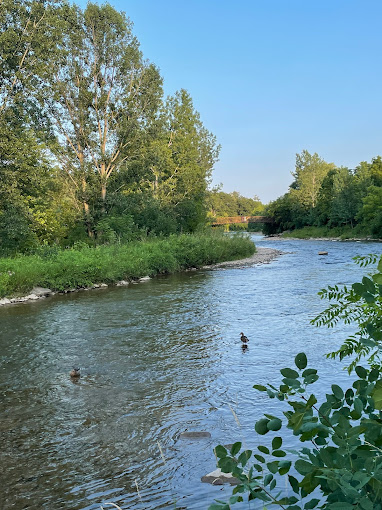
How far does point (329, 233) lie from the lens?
247 ft

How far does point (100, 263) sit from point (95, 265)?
1.07ft

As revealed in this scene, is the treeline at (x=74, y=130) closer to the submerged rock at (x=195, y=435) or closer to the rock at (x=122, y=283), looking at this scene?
the rock at (x=122, y=283)

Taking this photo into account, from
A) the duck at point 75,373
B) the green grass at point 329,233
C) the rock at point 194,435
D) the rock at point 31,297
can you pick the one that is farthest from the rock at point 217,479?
the green grass at point 329,233

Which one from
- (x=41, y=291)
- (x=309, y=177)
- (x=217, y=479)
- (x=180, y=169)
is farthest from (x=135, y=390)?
(x=309, y=177)

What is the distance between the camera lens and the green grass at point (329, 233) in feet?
216

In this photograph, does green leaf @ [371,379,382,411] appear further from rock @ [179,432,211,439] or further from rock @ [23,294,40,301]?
rock @ [23,294,40,301]

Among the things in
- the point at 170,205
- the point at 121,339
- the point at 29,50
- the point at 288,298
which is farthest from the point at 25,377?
the point at 170,205

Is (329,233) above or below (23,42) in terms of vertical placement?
below

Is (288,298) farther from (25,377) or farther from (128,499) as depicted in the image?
(128,499)

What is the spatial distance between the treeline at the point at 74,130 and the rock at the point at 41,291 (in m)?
4.24

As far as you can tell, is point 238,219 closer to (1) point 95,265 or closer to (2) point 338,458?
(1) point 95,265

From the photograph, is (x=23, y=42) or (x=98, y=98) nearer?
(x=23, y=42)

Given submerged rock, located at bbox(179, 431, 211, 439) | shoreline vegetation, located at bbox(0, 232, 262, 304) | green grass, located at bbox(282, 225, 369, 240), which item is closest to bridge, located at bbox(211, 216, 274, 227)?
green grass, located at bbox(282, 225, 369, 240)

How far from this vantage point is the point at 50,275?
64.8 feet
